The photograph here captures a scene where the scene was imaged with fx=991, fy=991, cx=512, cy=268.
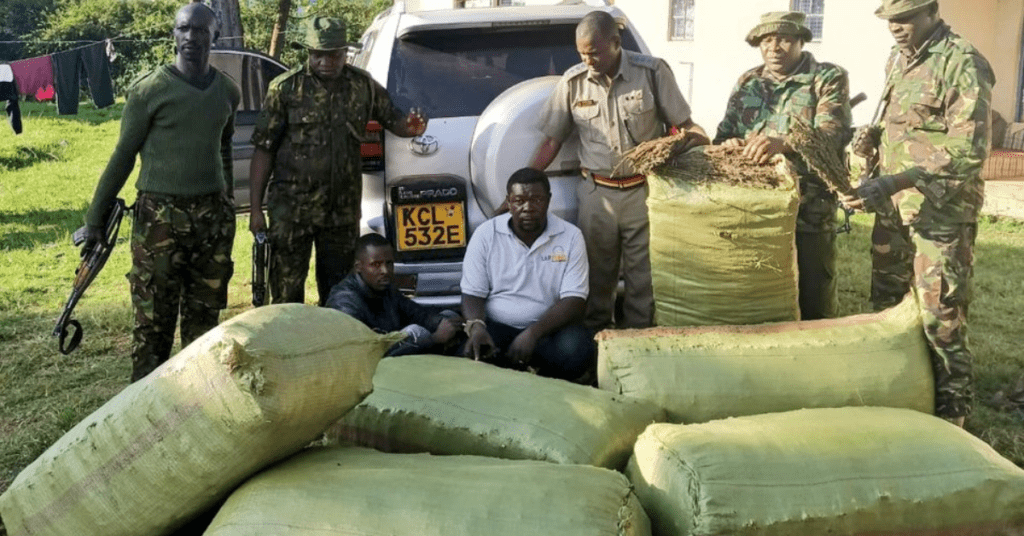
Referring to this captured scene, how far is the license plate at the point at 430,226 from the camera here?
169 inches

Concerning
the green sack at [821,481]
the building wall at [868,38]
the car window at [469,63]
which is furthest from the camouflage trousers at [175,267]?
the building wall at [868,38]

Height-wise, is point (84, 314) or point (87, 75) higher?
point (87, 75)

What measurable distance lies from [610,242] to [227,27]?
8.49m

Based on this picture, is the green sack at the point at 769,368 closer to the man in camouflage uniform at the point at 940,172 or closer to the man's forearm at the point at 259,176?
the man in camouflage uniform at the point at 940,172

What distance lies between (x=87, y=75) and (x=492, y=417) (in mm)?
11847

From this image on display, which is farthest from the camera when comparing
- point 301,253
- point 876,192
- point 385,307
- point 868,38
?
point 868,38

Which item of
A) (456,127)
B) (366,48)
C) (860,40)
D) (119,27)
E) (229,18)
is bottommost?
(456,127)

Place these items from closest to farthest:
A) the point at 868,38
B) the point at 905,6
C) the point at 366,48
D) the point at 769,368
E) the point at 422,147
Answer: the point at 769,368, the point at 905,6, the point at 422,147, the point at 366,48, the point at 868,38

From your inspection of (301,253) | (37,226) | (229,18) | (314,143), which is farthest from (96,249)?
→ (229,18)

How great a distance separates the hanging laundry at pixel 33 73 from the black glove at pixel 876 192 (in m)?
11.2

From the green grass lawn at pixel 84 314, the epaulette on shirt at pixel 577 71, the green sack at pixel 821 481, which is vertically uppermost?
the epaulette on shirt at pixel 577 71

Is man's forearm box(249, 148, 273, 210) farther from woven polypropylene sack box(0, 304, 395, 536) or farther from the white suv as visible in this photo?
woven polypropylene sack box(0, 304, 395, 536)

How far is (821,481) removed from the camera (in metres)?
2.45

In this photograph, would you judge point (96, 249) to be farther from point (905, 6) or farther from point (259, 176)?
point (905, 6)
